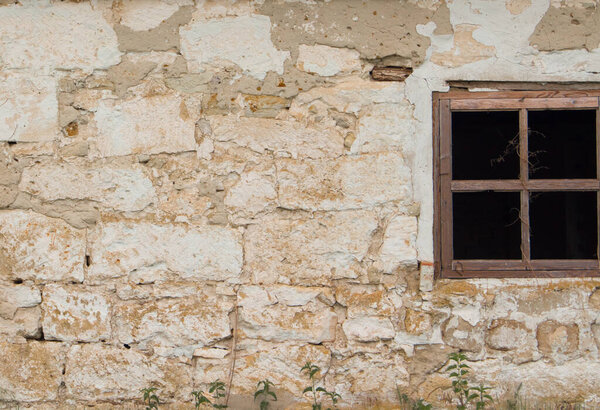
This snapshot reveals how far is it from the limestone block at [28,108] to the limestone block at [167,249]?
20.9 inches

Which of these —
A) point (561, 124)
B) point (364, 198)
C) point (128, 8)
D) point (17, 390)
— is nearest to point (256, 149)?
point (364, 198)

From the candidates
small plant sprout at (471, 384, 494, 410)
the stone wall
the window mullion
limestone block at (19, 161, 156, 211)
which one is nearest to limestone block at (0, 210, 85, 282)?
the stone wall

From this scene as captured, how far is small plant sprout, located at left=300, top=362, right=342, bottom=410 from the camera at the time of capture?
2494 millimetres

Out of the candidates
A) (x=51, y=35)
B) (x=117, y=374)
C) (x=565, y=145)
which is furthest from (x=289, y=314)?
(x=565, y=145)

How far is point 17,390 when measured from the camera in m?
2.65

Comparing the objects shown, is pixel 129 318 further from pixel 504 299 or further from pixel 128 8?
pixel 504 299

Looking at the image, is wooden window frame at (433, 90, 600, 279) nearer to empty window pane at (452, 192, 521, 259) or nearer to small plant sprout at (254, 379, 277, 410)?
small plant sprout at (254, 379, 277, 410)

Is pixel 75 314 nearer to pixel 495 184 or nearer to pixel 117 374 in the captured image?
pixel 117 374

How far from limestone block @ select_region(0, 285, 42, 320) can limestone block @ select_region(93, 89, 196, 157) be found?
71 cm

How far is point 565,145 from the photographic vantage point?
5652 mm

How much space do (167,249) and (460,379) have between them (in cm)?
144

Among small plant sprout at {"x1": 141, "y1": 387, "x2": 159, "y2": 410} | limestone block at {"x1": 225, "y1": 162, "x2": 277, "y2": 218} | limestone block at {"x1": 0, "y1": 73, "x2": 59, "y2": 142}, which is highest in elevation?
limestone block at {"x1": 0, "y1": 73, "x2": 59, "y2": 142}

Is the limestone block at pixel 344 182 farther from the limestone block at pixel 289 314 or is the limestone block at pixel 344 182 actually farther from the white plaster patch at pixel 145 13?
the white plaster patch at pixel 145 13

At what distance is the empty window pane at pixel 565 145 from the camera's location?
521cm
